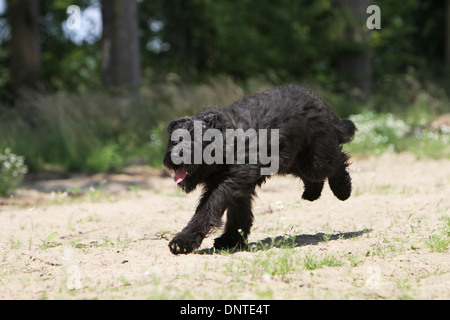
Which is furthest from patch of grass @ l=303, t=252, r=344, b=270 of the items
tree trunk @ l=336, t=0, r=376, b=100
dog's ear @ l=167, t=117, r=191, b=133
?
tree trunk @ l=336, t=0, r=376, b=100

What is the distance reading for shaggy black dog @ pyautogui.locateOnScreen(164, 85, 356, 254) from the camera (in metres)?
4.33

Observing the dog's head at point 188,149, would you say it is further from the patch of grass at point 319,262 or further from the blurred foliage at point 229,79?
the blurred foliage at point 229,79

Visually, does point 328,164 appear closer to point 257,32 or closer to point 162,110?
point 162,110

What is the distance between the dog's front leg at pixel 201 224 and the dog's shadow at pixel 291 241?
0.24 m

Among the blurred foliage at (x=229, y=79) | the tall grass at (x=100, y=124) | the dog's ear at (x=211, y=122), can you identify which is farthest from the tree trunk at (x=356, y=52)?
the dog's ear at (x=211, y=122)

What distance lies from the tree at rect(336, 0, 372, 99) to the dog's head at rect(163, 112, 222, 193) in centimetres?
1020

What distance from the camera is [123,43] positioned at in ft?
44.1

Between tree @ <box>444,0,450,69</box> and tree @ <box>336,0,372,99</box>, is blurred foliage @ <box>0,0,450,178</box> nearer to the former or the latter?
tree @ <box>336,0,372,99</box>

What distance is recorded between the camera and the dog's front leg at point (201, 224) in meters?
4.32

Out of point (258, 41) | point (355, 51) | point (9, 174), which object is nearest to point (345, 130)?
point (9, 174)

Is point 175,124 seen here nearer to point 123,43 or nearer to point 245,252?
point 245,252

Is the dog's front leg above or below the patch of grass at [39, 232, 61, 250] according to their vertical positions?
above
